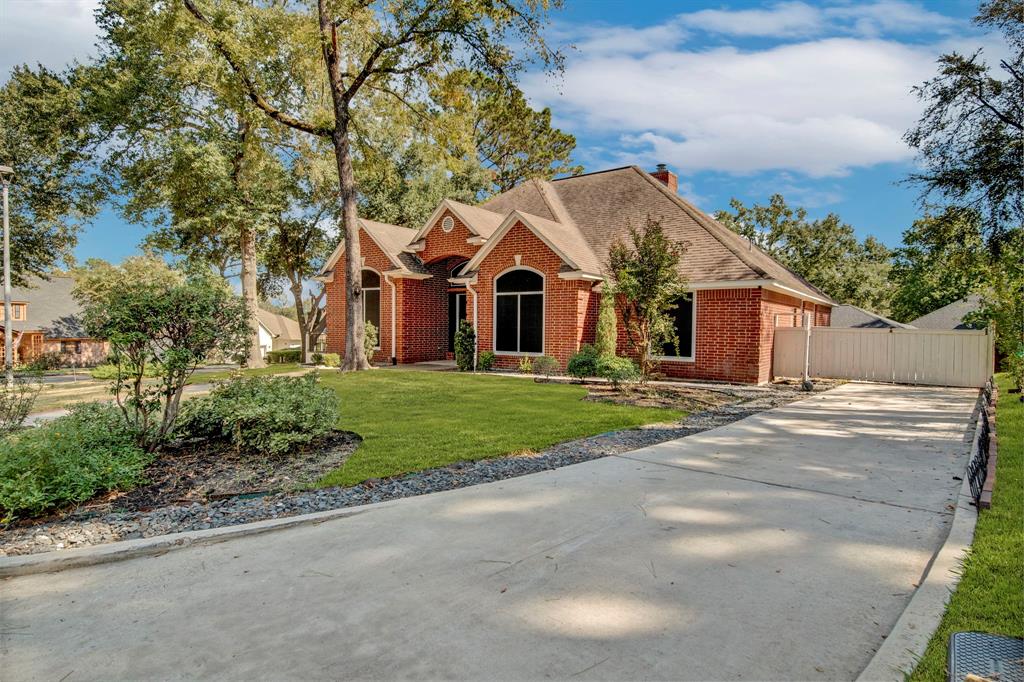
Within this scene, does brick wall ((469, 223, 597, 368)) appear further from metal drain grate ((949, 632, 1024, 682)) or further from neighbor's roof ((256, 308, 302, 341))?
neighbor's roof ((256, 308, 302, 341))

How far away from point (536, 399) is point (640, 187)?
12185 millimetres

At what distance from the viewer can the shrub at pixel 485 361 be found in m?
17.3

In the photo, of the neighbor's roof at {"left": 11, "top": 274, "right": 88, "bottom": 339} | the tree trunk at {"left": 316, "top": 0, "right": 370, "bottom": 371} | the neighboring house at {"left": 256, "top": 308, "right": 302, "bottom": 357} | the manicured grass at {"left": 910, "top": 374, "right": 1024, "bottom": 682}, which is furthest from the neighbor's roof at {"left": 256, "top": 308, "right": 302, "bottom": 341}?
the manicured grass at {"left": 910, "top": 374, "right": 1024, "bottom": 682}

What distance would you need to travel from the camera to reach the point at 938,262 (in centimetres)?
2123

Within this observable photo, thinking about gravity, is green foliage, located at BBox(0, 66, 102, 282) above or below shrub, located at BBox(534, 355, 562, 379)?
above

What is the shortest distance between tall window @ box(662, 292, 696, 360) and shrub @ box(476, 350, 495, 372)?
17.5ft

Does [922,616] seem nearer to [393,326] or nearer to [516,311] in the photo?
[516,311]

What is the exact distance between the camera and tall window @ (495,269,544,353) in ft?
55.4

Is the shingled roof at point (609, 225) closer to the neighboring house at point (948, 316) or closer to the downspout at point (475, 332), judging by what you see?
the downspout at point (475, 332)

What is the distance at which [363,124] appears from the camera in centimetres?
2552

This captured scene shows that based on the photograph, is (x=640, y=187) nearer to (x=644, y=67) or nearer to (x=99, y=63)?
(x=644, y=67)

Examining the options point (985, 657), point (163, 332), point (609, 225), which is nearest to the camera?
point (985, 657)

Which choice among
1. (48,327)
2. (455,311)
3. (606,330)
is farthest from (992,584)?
(48,327)

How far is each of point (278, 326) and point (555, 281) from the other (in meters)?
54.9
